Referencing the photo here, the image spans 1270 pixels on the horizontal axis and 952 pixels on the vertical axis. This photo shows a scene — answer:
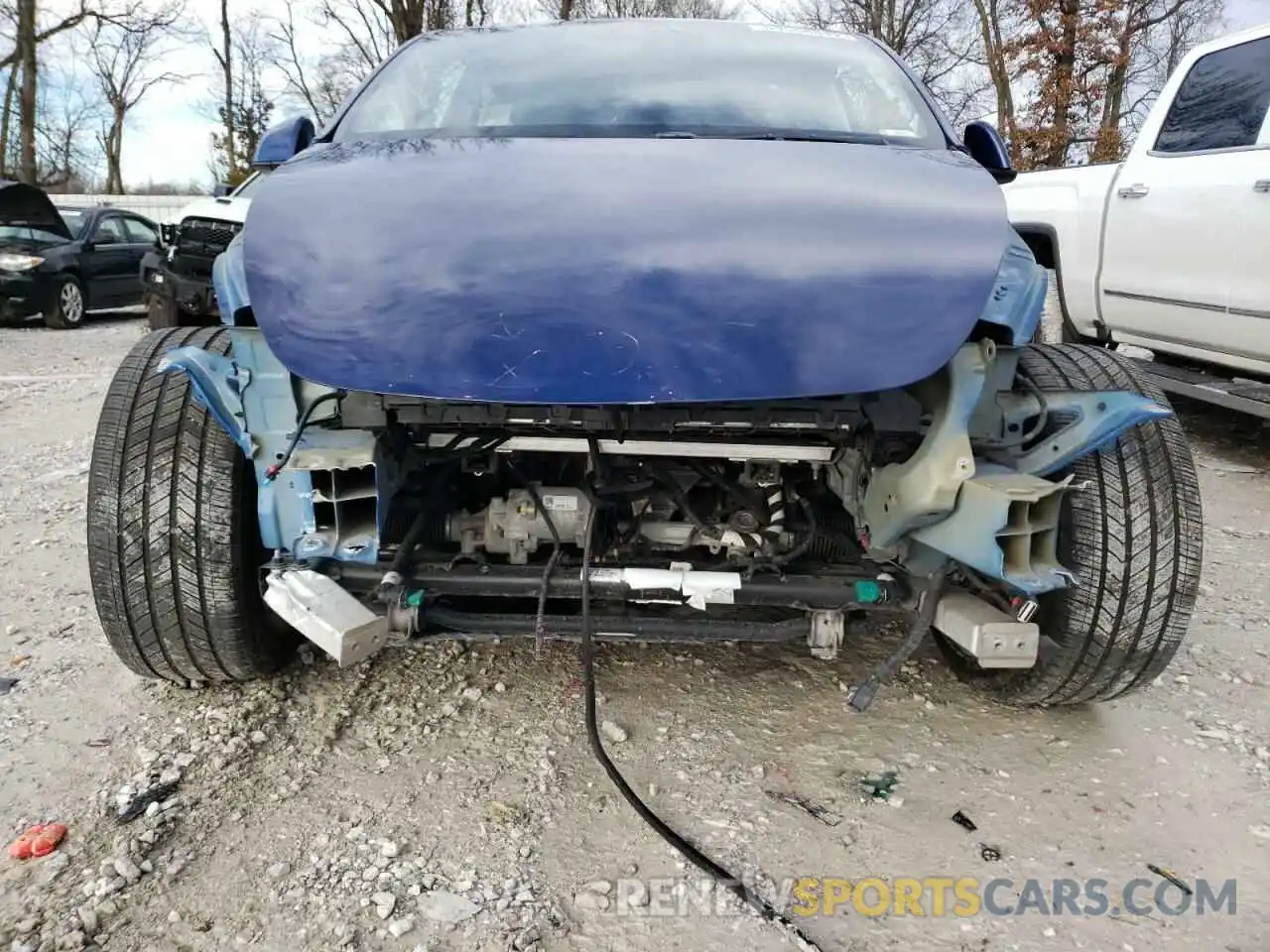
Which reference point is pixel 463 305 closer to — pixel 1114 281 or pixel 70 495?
pixel 70 495

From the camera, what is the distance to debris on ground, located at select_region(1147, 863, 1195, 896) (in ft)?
6.43

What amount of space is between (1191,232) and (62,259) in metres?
12.2

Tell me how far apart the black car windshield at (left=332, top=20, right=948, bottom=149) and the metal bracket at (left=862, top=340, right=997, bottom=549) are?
3.06 ft

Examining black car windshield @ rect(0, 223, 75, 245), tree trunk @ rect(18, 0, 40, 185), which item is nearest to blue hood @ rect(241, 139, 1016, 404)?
black car windshield @ rect(0, 223, 75, 245)

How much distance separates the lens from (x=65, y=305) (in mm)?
11414

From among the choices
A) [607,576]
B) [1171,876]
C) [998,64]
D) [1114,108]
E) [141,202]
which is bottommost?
[1171,876]

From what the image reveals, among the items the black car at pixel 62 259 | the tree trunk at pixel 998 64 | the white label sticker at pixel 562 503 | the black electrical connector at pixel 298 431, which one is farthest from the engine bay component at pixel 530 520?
the tree trunk at pixel 998 64

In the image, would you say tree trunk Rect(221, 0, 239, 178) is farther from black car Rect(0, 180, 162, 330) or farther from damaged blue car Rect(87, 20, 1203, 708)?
damaged blue car Rect(87, 20, 1203, 708)

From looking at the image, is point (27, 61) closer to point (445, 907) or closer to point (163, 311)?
point (163, 311)

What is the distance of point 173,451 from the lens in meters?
2.36

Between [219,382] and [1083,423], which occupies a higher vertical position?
[219,382]

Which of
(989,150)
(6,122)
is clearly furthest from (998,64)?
(6,122)

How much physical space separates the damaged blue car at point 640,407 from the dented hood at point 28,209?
10826mm

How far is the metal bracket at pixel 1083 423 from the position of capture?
190 centimetres
